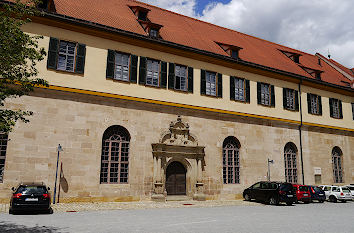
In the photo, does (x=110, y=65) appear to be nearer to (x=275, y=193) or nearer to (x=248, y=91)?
(x=248, y=91)

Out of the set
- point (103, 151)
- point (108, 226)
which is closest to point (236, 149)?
point (103, 151)

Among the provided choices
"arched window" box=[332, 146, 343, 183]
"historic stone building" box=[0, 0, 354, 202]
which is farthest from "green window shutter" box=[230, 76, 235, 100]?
"arched window" box=[332, 146, 343, 183]

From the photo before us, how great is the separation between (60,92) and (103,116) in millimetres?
2745

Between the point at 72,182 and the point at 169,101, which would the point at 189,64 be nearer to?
the point at 169,101

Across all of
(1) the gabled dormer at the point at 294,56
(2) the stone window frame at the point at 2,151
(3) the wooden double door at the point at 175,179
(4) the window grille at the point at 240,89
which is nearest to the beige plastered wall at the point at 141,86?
(4) the window grille at the point at 240,89

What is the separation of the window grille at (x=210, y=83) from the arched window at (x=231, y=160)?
365 cm

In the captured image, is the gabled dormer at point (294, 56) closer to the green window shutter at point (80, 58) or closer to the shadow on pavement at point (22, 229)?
the green window shutter at point (80, 58)

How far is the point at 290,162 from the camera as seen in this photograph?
25875mm

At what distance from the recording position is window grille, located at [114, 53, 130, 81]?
19.2m

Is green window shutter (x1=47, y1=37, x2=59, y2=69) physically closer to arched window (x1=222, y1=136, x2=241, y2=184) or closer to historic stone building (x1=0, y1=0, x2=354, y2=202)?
historic stone building (x1=0, y1=0, x2=354, y2=202)

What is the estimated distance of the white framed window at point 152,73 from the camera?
20203 millimetres

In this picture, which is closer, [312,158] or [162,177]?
[162,177]

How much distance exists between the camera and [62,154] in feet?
55.2

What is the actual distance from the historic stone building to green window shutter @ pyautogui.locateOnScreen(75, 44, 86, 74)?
0.06 metres
